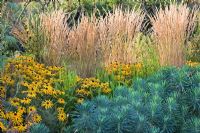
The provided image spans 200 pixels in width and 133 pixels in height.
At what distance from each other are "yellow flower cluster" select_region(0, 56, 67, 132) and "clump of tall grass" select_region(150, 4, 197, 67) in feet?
4.90

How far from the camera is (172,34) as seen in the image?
5.99 metres

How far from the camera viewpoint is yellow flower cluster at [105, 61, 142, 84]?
17.2 feet

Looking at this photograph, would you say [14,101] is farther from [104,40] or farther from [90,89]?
[104,40]

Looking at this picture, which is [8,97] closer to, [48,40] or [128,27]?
[48,40]

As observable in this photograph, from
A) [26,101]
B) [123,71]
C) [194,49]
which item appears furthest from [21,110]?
[194,49]

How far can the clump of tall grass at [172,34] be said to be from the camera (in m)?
5.93

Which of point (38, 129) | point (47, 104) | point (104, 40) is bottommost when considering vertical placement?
point (38, 129)

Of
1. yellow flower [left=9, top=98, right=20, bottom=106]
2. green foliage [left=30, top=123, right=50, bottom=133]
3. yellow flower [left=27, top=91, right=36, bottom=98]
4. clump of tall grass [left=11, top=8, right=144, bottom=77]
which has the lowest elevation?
green foliage [left=30, top=123, right=50, bottom=133]

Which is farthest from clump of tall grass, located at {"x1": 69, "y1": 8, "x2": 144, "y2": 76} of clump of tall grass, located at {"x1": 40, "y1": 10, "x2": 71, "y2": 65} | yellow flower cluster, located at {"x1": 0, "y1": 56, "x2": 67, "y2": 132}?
yellow flower cluster, located at {"x1": 0, "y1": 56, "x2": 67, "y2": 132}

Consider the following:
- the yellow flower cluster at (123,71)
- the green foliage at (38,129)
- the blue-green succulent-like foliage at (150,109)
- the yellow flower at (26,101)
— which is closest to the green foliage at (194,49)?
the yellow flower cluster at (123,71)

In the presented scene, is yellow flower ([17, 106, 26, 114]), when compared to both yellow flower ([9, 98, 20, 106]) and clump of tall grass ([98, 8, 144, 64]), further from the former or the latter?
clump of tall grass ([98, 8, 144, 64])

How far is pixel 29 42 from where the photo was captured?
6172 mm

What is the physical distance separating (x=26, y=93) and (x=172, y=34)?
2.29 meters

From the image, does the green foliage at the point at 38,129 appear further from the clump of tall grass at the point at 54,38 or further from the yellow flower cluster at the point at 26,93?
the clump of tall grass at the point at 54,38
